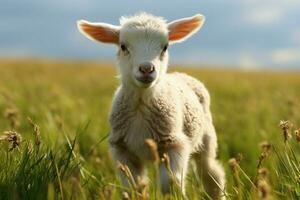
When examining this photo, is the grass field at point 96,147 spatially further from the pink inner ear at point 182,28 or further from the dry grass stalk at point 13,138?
the pink inner ear at point 182,28

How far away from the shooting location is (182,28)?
535 cm

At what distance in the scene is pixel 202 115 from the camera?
217 inches

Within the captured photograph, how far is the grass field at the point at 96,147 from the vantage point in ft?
12.3

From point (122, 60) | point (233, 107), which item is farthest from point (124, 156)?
point (233, 107)

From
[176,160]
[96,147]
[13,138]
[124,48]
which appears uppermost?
[124,48]

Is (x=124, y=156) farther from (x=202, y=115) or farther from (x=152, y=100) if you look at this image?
(x=202, y=115)

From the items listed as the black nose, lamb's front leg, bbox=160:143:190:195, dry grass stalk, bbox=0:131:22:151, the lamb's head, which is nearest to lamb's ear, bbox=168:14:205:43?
the lamb's head

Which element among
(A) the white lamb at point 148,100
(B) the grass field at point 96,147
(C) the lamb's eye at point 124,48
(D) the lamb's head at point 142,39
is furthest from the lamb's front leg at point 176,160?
(C) the lamb's eye at point 124,48

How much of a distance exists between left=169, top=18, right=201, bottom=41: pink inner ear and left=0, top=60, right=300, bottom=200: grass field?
114cm

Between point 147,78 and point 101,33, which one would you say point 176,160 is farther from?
point 101,33

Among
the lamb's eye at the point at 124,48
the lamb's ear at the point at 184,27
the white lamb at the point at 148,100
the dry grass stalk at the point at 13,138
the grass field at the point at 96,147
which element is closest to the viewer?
the grass field at the point at 96,147

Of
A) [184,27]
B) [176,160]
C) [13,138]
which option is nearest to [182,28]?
[184,27]

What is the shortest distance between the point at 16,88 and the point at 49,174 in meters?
11.0

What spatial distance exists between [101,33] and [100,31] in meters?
0.02
